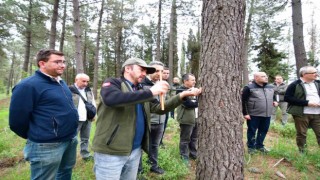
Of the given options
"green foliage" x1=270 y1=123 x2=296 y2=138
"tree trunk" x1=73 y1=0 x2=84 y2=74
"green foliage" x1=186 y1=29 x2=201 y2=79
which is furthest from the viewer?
"green foliage" x1=186 y1=29 x2=201 y2=79

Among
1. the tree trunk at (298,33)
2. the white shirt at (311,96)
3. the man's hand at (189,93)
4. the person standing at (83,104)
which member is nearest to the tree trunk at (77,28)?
the person standing at (83,104)

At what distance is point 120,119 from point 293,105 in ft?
15.2

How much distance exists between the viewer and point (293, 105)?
5574mm

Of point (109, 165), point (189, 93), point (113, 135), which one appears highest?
point (189, 93)

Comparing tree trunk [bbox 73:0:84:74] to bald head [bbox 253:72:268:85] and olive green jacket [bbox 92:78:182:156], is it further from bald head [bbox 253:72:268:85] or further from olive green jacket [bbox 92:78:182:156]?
olive green jacket [bbox 92:78:182:156]

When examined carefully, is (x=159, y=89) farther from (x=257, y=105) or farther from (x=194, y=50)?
(x=194, y=50)

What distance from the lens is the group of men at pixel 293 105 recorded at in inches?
213

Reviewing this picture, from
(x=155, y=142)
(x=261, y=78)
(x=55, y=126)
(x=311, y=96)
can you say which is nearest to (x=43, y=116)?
(x=55, y=126)

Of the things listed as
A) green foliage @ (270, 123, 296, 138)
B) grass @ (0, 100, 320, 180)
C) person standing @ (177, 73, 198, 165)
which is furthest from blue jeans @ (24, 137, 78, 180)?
green foliage @ (270, 123, 296, 138)

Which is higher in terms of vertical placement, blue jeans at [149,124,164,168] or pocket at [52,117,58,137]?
pocket at [52,117,58,137]

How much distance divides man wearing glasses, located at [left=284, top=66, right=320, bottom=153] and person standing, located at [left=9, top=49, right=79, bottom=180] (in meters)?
4.94

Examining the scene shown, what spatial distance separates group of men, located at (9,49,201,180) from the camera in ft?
8.43

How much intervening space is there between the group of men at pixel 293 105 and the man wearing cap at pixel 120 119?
373 centimetres

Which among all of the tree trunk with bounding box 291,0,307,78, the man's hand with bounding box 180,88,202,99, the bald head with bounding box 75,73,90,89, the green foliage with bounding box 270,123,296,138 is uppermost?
the tree trunk with bounding box 291,0,307,78
